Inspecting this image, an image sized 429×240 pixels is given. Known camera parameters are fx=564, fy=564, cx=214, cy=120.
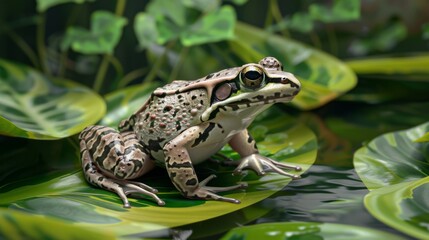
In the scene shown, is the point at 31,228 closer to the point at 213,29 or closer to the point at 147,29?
the point at 213,29

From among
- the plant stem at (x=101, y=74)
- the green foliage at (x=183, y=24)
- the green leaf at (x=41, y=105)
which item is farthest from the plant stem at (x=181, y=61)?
the green leaf at (x=41, y=105)

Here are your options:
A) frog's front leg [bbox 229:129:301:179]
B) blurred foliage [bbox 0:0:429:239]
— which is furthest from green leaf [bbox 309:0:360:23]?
frog's front leg [bbox 229:129:301:179]

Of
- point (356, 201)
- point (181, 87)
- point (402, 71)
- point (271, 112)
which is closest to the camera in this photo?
point (356, 201)

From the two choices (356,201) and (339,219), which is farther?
(356,201)

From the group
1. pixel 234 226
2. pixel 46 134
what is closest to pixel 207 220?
pixel 234 226

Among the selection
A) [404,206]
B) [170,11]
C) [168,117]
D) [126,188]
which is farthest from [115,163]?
[170,11]

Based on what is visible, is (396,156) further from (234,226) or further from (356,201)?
(234,226)

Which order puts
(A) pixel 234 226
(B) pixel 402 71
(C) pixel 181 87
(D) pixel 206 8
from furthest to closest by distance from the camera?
(B) pixel 402 71 → (D) pixel 206 8 → (C) pixel 181 87 → (A) pixel 234 226

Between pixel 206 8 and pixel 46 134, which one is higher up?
pixel 206 8
